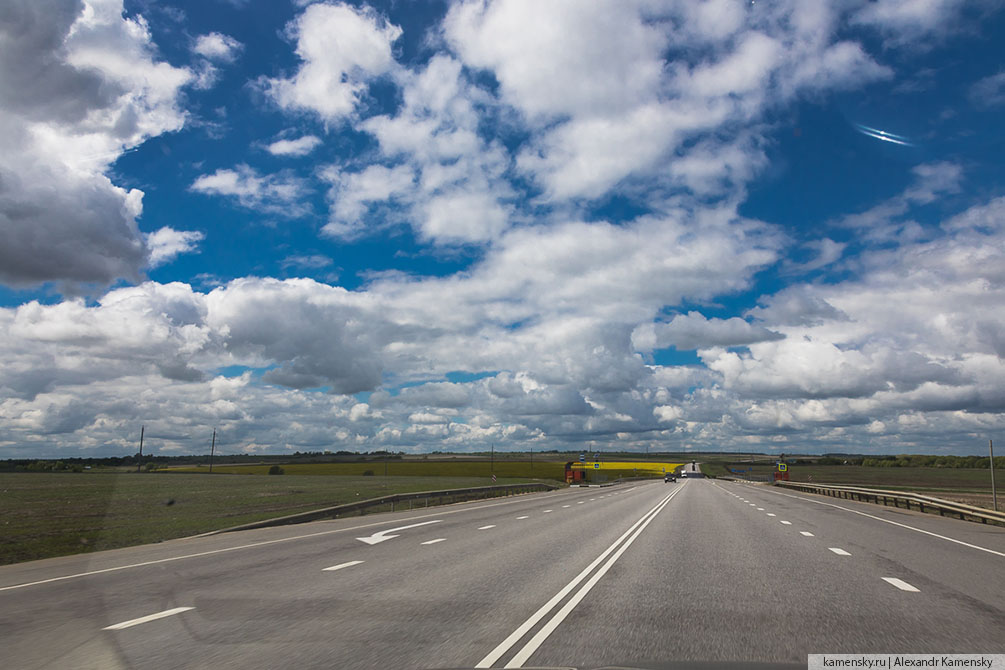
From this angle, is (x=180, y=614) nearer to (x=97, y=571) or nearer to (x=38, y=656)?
(x=38, y=656)

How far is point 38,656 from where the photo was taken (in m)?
6.69

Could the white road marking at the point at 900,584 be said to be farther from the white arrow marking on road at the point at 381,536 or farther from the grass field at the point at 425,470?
the grass field at the point at 425,470

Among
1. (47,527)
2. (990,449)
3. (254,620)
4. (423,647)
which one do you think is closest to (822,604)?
(423,647)

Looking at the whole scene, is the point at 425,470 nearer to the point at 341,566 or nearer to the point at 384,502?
the point at 384,502

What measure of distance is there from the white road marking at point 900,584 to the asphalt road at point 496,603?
0.16 ft

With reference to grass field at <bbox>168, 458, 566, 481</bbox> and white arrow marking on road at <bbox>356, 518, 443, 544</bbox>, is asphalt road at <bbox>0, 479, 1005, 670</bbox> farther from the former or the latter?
grass field at <bbox>168, 458, 566, 481</bbox>

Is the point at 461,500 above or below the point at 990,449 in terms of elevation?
below

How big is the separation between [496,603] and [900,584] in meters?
6.17

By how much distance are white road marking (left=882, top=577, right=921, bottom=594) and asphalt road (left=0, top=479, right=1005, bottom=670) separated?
5 centimetres

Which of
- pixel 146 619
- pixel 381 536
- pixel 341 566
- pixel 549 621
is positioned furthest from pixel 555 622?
pixel 381 536

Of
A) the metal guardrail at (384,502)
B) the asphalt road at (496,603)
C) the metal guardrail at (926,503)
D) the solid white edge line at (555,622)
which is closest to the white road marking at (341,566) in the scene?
the asphalt road at (496,603)

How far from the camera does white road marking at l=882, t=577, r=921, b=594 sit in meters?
10.1

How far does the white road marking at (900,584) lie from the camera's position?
33.0 ft

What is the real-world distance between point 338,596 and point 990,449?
27.2m
